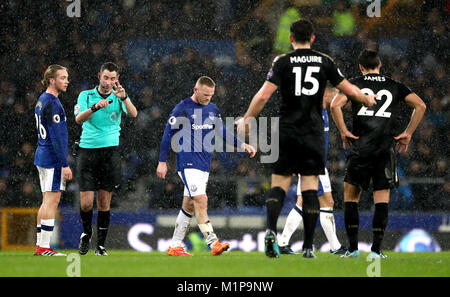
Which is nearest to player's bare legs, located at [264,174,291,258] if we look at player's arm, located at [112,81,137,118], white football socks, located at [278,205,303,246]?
white football socks, located at [278,205,303,246]

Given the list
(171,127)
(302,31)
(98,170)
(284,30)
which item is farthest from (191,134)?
(284,30)

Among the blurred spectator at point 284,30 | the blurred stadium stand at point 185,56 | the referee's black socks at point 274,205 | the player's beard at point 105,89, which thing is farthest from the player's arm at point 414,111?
the blurred spectator at point 284,30

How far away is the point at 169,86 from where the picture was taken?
14789 millimetres

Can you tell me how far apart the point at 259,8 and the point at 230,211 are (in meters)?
5.15

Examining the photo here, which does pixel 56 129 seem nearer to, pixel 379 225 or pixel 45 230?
pixel 45 230

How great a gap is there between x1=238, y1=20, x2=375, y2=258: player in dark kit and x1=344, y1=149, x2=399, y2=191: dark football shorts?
876 millimetres

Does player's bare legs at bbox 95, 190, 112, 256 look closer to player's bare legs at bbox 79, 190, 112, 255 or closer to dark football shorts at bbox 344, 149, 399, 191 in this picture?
player's bare legs at bbox 79, 190, 112, 255

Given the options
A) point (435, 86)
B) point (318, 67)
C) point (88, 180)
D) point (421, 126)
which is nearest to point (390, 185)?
point (318, 67)

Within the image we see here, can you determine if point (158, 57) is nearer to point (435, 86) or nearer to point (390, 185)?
point (435, 86)

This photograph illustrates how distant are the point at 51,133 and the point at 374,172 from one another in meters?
3.17

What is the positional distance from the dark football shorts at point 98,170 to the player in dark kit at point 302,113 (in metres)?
2.49

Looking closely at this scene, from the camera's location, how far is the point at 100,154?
866cm

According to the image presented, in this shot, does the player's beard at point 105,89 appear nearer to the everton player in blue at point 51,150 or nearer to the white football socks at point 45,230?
the everton player in blue at point 51,150

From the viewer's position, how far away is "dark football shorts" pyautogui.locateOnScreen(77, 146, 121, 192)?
339 inches
